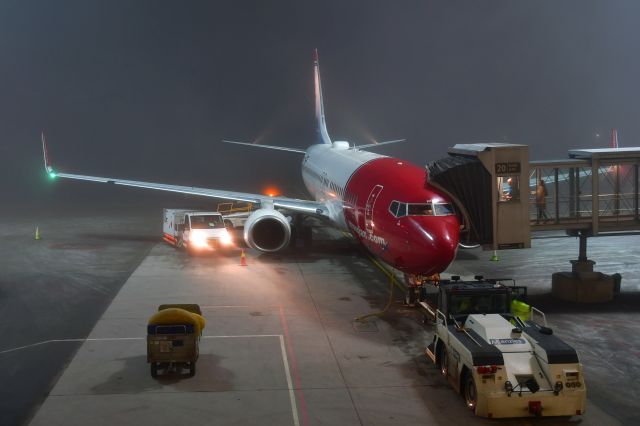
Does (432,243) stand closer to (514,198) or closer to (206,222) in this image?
(514,198)

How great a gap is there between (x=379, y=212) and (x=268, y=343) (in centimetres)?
612

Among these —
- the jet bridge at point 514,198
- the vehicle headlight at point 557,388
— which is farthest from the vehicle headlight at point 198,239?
the vehicle headlight at point 557,388

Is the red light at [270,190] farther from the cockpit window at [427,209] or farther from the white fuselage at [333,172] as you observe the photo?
the cockpit window at [427,209]

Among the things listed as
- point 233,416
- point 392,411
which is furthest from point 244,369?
point 392,411

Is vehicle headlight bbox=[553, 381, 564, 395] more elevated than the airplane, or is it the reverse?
the airplane

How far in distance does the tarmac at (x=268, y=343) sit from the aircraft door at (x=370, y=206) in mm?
2338

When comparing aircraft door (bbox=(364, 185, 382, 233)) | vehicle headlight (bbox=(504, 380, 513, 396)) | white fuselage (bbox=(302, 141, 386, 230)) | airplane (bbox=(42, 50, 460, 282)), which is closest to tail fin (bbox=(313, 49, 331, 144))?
white fuselage (bbox=(302, 141, 386, 230))

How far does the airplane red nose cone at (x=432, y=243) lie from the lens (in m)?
18.9

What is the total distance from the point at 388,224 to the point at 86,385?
32.4 feet

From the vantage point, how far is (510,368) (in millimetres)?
12914

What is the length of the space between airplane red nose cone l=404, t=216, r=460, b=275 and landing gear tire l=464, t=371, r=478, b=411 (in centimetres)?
568

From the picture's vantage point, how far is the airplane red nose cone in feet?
61.9

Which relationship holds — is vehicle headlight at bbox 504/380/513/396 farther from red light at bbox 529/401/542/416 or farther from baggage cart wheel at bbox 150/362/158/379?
baggage cart wheel at bbox 150/362/158/379

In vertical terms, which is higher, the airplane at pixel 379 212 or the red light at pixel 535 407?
the airplane at pixel 379 212
